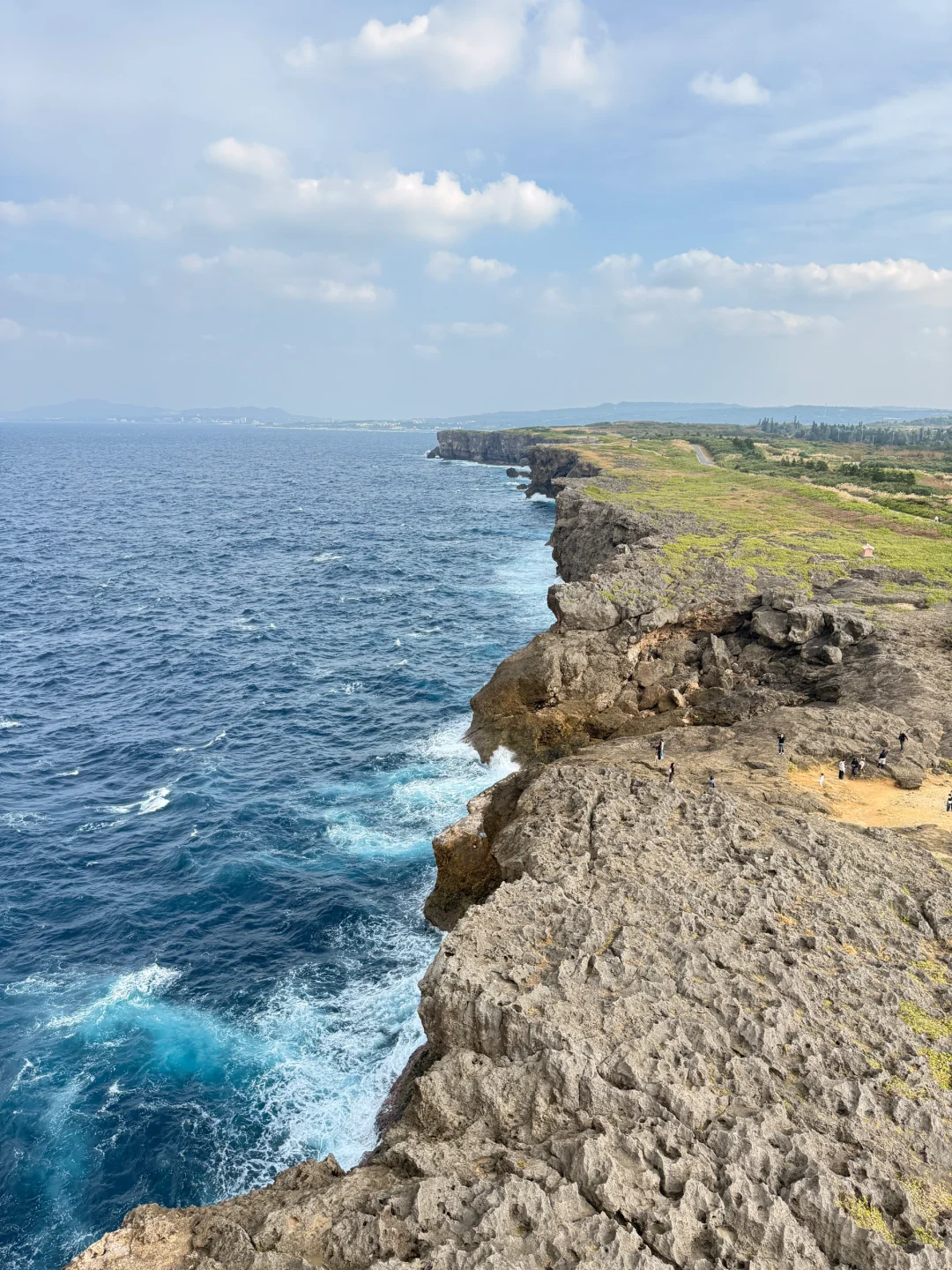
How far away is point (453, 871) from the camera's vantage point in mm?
27672

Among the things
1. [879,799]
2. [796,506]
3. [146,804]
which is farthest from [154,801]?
[796,506]

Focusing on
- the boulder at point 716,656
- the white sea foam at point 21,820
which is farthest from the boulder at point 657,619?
the white sea foam at point 21,820

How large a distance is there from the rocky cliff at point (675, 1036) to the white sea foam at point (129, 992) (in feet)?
35.8

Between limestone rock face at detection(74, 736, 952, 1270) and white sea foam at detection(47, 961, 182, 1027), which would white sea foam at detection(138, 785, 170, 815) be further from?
limestone rock face at detection(74, 736, 952, 1270)

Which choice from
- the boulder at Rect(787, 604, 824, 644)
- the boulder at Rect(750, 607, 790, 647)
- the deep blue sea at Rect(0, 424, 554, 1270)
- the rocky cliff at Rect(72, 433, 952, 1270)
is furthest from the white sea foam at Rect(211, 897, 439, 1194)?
the boulder at Rect(787, 604, 824, 644)

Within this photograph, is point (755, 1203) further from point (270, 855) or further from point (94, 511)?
point (94, 511)

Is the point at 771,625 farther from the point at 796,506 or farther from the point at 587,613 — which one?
the point at 796,506

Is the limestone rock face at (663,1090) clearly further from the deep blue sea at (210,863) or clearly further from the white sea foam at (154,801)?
the white sea foam at (154,801)

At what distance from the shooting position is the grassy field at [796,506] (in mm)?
50062

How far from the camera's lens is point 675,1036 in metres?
14.7

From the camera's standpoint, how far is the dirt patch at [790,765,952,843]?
23047mm

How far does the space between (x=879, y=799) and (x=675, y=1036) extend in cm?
1410

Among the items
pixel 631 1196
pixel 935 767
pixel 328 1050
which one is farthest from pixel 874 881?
pixel 328 1050

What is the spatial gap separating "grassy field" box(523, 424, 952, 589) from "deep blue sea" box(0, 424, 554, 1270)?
756 inches
